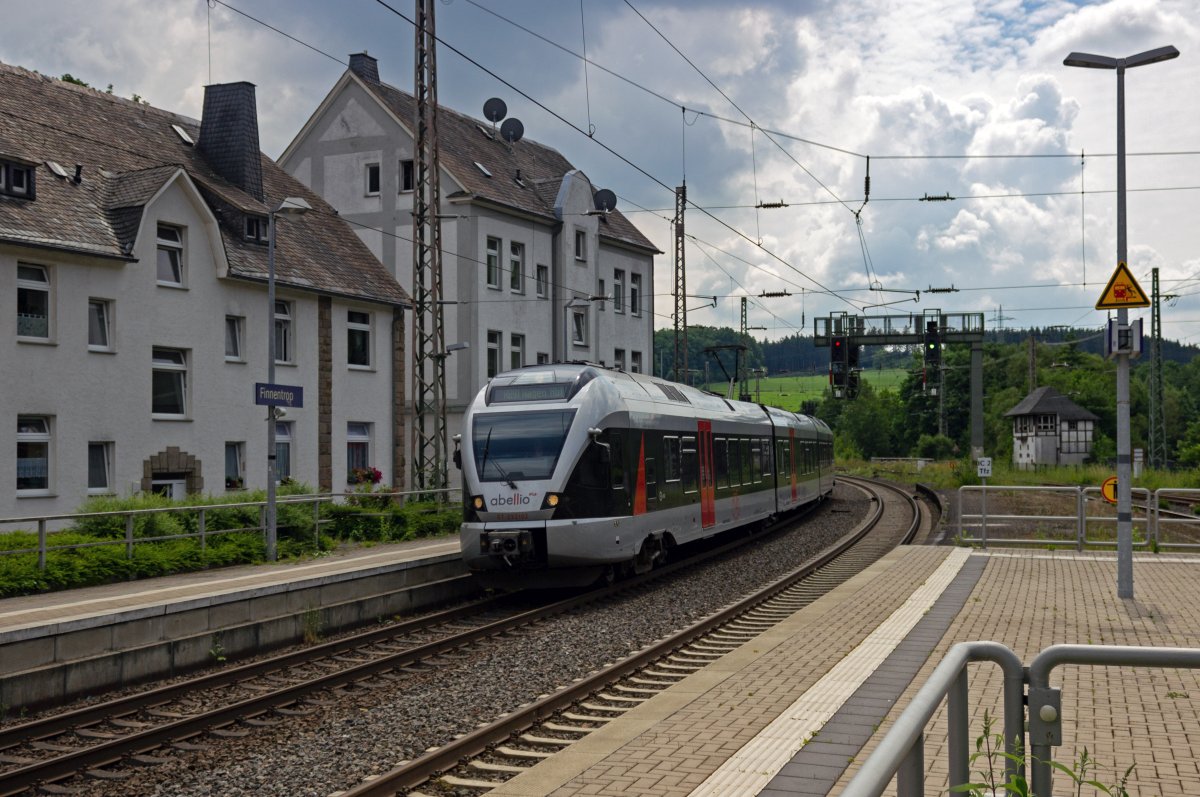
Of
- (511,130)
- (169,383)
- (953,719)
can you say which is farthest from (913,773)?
(511,130)

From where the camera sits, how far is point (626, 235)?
165ft

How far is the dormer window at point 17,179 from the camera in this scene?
921 inches

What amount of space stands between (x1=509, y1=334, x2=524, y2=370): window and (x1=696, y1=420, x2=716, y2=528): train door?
19.1 m

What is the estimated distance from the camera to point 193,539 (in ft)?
63.3

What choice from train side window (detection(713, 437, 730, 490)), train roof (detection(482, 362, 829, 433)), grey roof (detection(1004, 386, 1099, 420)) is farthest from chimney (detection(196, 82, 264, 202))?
grey roof (detection(1004, 386, 1099, 420))

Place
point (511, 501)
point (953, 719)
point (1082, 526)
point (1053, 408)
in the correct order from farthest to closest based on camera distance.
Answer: point (1053, 408)
point (1082, 526)
point (511, 501)
point (953, 719)

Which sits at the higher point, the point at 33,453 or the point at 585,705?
the point at 33,453

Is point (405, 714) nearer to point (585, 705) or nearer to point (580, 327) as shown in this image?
point (585, 705)

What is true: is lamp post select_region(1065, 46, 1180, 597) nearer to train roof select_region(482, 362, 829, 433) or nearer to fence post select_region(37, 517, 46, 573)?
train roof select_region(482, 362, 829, 433)

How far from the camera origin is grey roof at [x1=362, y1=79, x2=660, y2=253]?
40.0m

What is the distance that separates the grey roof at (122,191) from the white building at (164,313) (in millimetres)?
57

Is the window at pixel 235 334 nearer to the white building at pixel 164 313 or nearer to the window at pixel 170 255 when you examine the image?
the white building at pixel 164 313

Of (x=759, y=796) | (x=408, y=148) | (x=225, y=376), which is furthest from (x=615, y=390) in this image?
(x=408, y=148)

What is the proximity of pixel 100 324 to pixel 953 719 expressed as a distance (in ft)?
78.2
